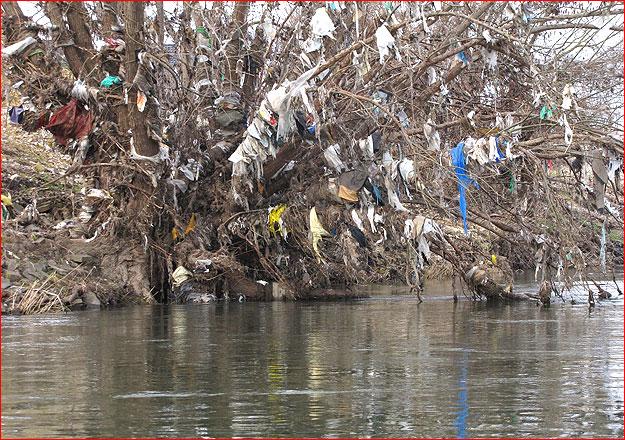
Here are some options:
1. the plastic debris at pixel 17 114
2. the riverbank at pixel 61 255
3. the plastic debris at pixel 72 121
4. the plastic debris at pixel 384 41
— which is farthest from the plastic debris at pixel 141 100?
the plastic debris at pixel 384 41

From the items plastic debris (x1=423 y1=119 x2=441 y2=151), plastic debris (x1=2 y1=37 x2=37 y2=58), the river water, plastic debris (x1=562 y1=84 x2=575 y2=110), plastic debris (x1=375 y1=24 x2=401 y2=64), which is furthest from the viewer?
plastic debris (x1=2 y1=37 x2=37 y2=58)

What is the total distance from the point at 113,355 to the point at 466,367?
11.8 feet

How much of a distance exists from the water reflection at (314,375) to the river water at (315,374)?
17 mm

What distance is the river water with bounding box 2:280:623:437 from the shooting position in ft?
26.7

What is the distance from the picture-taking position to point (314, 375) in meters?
10.6

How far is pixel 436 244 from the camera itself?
63.4 ft

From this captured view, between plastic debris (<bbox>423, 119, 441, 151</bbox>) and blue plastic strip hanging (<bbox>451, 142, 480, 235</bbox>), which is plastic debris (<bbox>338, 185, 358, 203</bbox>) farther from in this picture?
blue plastic strip hanging (<bbox>451, 142, 480, 235</bbox>)

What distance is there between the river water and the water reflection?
17 millimetres

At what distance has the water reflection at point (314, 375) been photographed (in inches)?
320

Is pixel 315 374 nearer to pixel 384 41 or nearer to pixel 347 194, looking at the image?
pixel 384 41

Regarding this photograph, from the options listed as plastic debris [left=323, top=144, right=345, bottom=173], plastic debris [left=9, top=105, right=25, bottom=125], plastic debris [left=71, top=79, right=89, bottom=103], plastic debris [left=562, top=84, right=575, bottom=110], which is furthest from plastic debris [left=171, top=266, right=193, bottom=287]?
plastic debris [left=562, top=84, right=575, bottom=110]

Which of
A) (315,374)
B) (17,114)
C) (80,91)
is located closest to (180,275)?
(80,91)

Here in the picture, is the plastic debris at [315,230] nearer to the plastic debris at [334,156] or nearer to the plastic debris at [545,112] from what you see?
the plastic debris at [334,156]

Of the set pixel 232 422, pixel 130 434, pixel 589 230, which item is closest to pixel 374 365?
pixel 232 422
